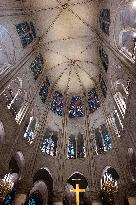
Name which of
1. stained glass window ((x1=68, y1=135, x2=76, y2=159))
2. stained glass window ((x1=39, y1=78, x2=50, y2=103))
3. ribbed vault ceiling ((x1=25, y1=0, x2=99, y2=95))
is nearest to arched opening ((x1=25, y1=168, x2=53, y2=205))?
stained glass window ((x1=68, y1=135, x2=76, y2=159))

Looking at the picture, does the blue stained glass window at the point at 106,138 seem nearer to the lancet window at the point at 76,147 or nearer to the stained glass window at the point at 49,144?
the lancet window at the point at 76,147

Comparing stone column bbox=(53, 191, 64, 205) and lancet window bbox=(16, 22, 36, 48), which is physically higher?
lancet window bbox=(16, 22, 36, 48)

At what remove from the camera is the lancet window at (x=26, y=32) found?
17.3 m

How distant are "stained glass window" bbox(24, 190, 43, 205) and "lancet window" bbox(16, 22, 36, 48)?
1009 cm

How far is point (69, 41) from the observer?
2006 cm

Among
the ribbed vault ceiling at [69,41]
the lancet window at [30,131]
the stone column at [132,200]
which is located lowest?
the stone column at [132,200]

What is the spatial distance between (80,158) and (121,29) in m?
8.78

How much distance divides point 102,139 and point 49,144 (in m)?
3.76

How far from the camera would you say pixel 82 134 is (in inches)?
753

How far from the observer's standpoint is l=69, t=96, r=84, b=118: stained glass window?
20.1m

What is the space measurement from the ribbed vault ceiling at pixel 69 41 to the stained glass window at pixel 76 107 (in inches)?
21.5

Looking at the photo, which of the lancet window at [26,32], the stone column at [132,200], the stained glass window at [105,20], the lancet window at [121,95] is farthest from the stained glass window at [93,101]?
the stone column at [132,200]

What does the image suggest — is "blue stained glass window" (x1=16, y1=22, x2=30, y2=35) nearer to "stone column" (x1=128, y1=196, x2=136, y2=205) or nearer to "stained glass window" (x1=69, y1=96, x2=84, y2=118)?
"stained glass window" (x1=69, y1=96, x2=84, y2=118)

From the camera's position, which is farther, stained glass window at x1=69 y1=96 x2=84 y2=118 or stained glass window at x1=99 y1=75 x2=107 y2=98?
stained glass window at x1=69 y1=96 x2=84 y2=118
